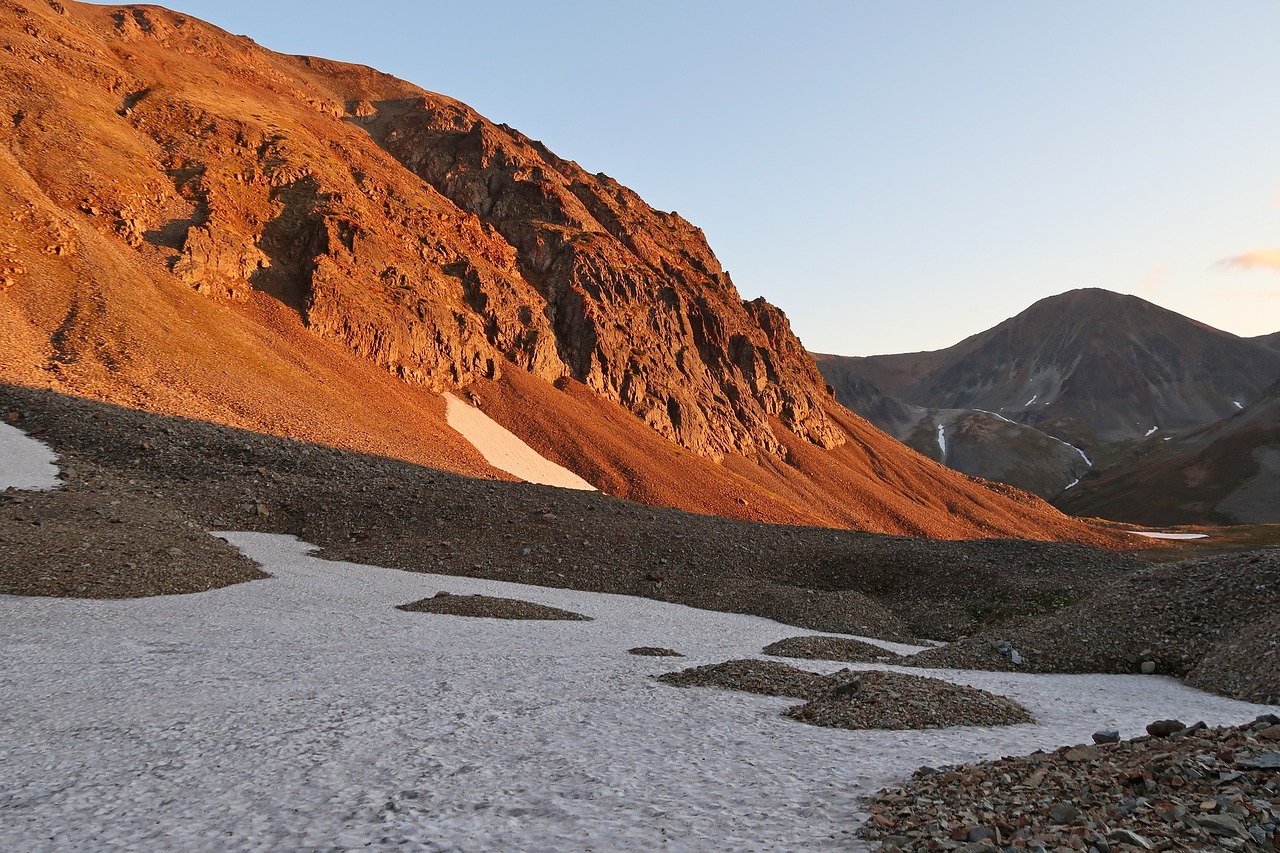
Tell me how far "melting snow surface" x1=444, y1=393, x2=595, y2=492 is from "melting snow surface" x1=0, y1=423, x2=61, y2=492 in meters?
34.7

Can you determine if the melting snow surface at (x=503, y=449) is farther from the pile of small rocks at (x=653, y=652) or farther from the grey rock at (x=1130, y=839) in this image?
the grey rock at (x=1130, y=839)

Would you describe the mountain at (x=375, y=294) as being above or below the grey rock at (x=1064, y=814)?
above

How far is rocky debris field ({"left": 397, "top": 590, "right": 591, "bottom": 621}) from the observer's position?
2084 centimetres

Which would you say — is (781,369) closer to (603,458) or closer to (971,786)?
(603,458)

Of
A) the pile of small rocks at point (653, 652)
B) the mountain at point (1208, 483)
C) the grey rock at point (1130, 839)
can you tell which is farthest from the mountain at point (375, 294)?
the mountain at point (1208, 483)

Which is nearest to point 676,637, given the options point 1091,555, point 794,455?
point 1091,555

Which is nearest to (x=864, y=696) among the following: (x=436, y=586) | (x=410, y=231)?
(x=436, y=586)

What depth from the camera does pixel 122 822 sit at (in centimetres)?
688

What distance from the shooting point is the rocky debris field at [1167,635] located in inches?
647

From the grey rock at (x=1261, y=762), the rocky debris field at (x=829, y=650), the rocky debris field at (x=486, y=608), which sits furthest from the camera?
the rocky debris field at (x=486, y=608)

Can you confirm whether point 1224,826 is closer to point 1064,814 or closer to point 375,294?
point 1064,814

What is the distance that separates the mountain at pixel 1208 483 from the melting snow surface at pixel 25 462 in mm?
184202

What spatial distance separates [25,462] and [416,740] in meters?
32.3

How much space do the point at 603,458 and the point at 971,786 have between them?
67669 mm
